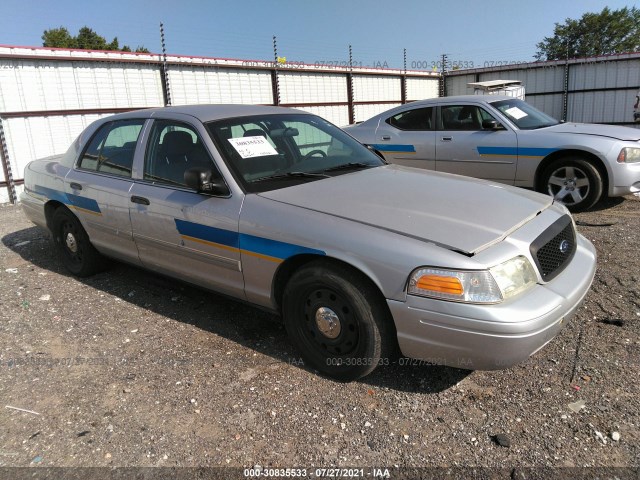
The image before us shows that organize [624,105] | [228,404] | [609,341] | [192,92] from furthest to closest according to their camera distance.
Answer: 1. [624,105]
2. [192,92]
3. [609,341]
4. [228,404]

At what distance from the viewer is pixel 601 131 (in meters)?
6.56

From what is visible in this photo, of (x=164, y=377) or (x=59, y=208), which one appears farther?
(x=59, y=208)

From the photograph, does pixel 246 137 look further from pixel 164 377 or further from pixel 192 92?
pixel 192 92

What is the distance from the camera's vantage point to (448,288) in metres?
2.50

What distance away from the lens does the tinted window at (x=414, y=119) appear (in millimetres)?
7652

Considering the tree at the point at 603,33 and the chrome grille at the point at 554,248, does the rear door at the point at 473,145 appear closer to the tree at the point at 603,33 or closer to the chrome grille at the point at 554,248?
the chrome grille at the point at 554,248

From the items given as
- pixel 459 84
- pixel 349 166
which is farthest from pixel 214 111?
pixel 459 84

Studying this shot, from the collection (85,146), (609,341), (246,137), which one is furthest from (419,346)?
(85,146)

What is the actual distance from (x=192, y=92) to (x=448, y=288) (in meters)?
10.5

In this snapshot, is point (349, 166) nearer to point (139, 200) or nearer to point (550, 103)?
point (139, 200)

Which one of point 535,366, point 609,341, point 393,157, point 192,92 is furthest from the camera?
point 192,92

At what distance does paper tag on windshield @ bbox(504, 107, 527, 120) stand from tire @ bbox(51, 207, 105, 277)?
5.56 m

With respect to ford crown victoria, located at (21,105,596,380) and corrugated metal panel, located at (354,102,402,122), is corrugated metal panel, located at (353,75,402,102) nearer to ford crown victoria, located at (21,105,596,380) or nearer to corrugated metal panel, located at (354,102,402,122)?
corrugated metal panel, located at (354,102,402,122)

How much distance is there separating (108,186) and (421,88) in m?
16.5
